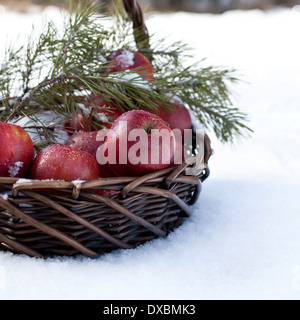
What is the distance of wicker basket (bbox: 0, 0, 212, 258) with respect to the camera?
451 millimetres

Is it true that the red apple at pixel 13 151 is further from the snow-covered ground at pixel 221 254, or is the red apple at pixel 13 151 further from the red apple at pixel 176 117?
the red apple at pixel 176 117

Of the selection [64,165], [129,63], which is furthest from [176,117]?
[64,165]

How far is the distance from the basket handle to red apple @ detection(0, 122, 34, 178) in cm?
30

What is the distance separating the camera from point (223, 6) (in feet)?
7.84

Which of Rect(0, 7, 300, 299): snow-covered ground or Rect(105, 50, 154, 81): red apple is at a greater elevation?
Rect(105, 50, 154, 81): red apple

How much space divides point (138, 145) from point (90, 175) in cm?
6

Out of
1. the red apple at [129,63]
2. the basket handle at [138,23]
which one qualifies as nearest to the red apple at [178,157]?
the red apple at [129,63]

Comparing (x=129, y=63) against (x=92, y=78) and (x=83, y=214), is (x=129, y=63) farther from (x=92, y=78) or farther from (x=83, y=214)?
(x=83, y=214)

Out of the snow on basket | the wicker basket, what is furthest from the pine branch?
the wicker basket

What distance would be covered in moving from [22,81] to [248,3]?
1.95m

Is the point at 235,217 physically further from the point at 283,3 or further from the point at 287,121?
the point at 283,3

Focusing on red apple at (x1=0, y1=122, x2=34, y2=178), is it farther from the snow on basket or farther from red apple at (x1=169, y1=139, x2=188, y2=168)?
red apple at (x1=169, y1=139, x2=188, y2=168)

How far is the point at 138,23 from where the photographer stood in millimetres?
736
